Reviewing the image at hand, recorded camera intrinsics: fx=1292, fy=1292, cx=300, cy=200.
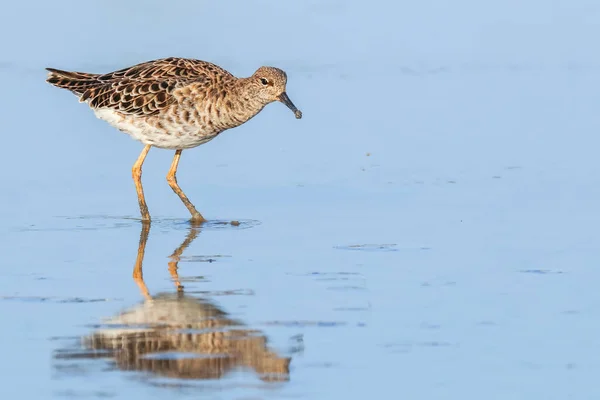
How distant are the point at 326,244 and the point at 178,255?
1.14 meters

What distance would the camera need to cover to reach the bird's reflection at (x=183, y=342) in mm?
6867

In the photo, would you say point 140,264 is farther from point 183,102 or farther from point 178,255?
point 183,102

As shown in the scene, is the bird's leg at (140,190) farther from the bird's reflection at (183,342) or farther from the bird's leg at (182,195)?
the bird's reflection at (183,342)

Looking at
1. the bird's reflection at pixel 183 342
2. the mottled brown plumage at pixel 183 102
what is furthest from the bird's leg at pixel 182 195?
the bird's reflection at pixel 183 342

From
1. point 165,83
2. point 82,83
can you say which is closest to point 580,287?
point 165,83

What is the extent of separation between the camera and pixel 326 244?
32.5ft

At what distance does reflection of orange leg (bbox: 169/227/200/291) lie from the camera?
8813 millimetres

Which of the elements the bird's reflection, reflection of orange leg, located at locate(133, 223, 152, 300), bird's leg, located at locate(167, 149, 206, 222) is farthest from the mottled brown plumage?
the bird's reflection

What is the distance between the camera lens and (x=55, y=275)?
8844 mm

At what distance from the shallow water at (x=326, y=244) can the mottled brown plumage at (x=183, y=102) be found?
66 cm

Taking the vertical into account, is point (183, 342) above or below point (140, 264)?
below

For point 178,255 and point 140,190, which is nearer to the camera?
point 178,255

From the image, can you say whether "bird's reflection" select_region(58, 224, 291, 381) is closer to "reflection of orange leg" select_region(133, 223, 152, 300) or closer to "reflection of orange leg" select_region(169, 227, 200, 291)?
"reflection of orange leg" select_region(133, 223, 152, 300)

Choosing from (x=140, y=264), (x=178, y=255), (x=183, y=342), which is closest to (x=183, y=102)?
(x=178, y=255)
